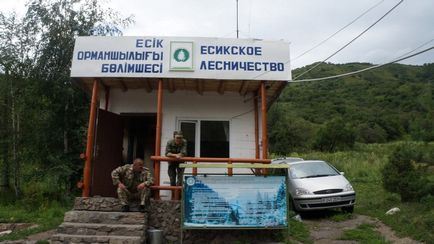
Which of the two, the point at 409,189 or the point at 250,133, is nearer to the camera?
the point at 250,133

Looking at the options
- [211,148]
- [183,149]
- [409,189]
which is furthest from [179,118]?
[409,189]

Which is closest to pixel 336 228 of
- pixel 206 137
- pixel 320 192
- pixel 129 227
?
pixel 320 192

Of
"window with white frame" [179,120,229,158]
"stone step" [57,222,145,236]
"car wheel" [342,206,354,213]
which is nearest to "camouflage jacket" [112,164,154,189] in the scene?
"stone step" [57,222,145,236]

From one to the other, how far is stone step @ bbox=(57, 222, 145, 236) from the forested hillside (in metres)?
22.8

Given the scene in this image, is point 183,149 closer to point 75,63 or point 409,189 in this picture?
point 75,63

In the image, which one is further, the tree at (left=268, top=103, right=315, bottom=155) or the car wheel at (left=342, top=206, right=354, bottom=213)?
the tree at (left=268, top=103, right=315, bottom=155)

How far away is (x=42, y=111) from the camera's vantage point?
45.0ft

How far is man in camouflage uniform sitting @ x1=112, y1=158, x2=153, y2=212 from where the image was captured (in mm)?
7805

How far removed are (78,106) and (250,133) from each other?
22.8 ft

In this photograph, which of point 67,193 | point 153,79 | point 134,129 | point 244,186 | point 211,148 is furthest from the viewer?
point 67,193

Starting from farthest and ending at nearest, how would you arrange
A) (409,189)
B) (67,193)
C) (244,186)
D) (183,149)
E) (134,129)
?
(67,193)
(134,129)
(409,189)
(183,149)
(244,186)

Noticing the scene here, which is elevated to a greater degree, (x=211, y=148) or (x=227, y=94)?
(x=227, y=94)

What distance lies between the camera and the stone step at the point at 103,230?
7410mm

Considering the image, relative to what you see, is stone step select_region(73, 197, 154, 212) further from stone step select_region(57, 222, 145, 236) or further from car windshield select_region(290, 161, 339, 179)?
car windshield select_region(290, 161, 339, 179)
